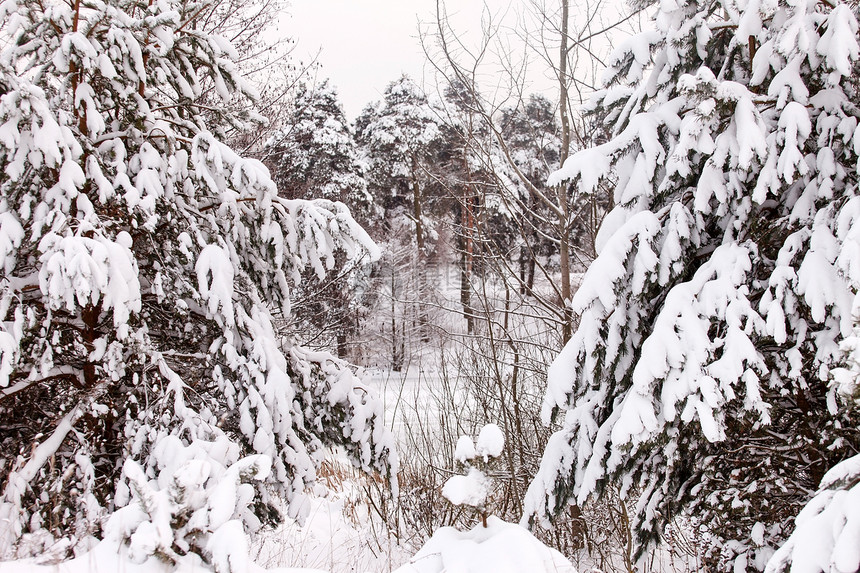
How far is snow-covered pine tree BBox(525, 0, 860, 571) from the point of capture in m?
2.71

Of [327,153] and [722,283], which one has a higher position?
[327,153]

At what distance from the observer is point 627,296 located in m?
3.33

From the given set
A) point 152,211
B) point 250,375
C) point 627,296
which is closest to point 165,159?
point 152,211

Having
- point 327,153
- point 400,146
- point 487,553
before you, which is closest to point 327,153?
point 327,153

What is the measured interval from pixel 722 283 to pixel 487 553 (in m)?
2.11

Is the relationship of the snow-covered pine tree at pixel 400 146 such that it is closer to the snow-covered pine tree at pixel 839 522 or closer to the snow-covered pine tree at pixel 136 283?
the snow-covered pine tree at pixel 136 283

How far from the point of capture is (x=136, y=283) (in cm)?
312

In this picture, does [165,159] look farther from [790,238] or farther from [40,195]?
[790,238]

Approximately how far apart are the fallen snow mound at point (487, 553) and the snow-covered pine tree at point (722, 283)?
146 centimetres

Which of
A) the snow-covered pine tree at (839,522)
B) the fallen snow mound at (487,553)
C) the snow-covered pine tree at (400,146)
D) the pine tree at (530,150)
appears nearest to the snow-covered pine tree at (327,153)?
the snow-covered pine tree at (400,146)

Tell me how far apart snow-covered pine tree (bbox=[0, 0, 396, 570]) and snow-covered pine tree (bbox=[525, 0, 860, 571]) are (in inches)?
70.3

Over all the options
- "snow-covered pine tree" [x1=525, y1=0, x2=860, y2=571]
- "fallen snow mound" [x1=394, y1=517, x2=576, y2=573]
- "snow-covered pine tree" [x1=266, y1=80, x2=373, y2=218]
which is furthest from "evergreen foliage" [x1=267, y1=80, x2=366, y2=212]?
"fallen snow mound" [x1=394, y1=517, x2=576, y2=573]

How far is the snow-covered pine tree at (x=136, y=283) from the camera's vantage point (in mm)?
3033

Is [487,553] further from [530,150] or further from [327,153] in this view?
[530,150]
